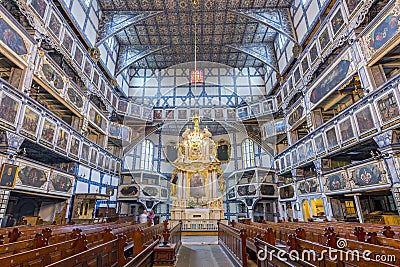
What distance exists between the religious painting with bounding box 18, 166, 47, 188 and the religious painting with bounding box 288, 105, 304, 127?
44.0 ft

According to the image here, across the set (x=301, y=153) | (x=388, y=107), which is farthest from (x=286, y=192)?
(x=388, y=107)

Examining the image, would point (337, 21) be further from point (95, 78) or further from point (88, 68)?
point (95, 78)

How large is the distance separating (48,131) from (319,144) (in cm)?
1219

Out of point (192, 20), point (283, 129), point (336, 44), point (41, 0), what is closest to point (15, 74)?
point (41, 0)

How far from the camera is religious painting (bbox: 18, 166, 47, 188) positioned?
26.2 feet

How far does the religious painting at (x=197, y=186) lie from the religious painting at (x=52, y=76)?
37.6 ft

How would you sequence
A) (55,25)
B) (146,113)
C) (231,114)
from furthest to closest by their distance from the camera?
(231,114)
(146,113)
(55,25)

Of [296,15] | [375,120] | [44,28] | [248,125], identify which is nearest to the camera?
[375,120]

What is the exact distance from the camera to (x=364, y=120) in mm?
7961

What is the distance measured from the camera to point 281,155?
1594 centimetres

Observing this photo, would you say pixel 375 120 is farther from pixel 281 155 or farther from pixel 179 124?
pixel 179 124

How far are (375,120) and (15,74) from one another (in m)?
12.7

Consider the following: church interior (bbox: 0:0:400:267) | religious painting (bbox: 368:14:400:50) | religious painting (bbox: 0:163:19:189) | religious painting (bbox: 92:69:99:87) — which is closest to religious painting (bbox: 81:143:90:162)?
church interior (bbox: 0:0:400:267)

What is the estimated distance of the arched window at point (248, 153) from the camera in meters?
20.5
